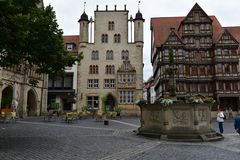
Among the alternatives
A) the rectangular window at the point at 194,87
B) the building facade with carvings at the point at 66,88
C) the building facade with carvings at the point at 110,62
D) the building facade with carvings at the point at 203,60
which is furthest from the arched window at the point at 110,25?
the rectangular window at the point at 194,87

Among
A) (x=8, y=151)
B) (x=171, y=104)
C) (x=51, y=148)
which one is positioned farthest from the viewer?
(x=171, y=104)

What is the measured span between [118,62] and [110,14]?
27.5 ft

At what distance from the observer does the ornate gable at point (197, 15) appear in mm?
43656

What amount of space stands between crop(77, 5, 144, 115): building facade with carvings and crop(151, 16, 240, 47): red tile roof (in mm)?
4395

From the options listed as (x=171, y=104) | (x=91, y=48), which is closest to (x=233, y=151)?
(x=171, y=104)

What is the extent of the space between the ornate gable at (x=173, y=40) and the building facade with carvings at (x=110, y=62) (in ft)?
14.8

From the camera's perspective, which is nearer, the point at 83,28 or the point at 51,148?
the point at 51,148

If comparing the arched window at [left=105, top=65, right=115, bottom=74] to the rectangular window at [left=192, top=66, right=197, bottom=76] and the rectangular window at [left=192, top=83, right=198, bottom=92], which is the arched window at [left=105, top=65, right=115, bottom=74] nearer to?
the rectangular window at [left=192, top=66, right=197, bottom=76]

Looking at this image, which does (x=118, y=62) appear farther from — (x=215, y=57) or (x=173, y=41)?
(x=215, y=57)

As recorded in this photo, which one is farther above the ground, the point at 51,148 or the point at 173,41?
the point at 173,41

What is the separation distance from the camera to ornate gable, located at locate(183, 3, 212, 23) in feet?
143

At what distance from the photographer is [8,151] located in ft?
29.7

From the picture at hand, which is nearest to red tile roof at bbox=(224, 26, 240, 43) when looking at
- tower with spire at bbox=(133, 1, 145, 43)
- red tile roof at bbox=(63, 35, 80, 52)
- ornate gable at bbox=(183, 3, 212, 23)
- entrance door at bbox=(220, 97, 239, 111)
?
ornate gable at bbox=(183, 3, 212, 23)

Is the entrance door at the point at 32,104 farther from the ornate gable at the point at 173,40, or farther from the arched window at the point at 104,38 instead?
the ornate gable at the point at 173,40
